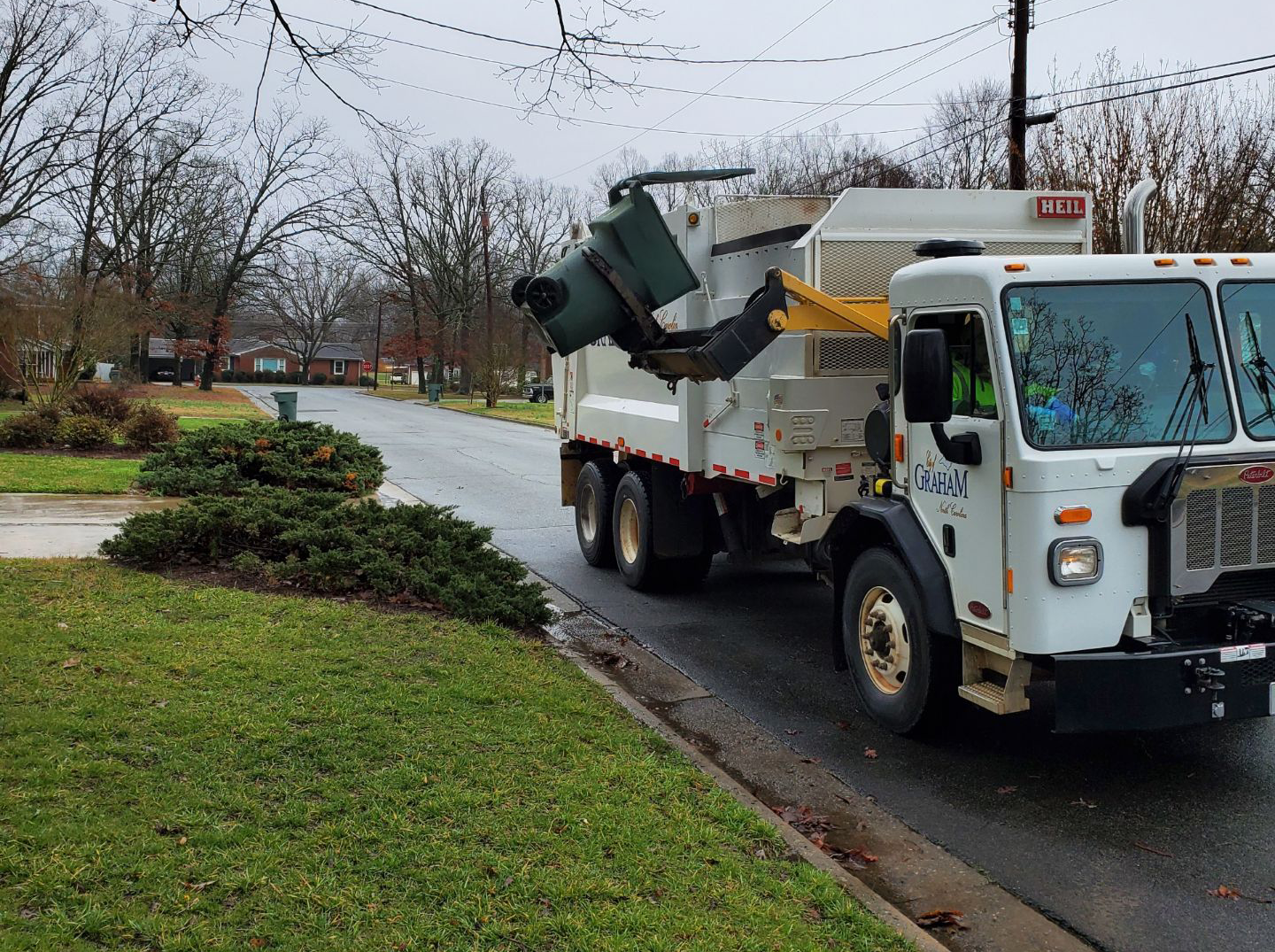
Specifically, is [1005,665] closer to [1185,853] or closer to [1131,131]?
[1185,853]

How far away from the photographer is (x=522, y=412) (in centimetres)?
4238

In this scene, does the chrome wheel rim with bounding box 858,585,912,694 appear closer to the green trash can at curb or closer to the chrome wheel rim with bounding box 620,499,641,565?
the chrome wheel rim with bounding box 620,499,641,565

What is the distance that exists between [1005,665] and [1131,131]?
1400cm

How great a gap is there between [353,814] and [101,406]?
17667mm

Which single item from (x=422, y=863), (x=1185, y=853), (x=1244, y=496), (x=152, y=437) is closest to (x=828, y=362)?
(x=1244, y=496)

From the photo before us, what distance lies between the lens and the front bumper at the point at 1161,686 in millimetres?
4320

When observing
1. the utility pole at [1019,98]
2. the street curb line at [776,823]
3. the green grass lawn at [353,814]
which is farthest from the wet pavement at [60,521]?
the utility pole at [1019,98]

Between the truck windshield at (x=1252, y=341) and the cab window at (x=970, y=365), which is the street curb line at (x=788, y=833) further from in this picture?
the truck windshield at (x=1252, y=341)

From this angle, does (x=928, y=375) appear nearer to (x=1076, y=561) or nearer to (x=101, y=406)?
(x=1076, y=561)

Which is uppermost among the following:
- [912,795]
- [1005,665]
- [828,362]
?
[828,362]

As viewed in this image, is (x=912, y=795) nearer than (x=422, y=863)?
No

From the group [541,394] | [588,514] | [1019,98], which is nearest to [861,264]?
[588,514]

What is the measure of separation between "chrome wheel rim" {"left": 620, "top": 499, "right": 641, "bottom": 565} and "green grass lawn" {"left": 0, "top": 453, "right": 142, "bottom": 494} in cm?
731

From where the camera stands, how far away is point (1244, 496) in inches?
177
